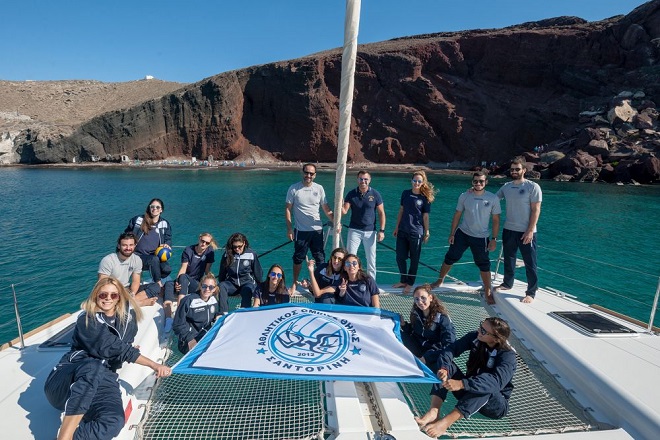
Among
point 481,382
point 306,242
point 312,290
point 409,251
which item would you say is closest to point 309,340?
point 312,290

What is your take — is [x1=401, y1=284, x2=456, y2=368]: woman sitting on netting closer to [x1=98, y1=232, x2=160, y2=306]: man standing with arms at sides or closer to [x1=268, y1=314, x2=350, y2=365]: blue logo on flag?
[x1=268, y1=314, x2=350, y2=365]: blue logo on flag

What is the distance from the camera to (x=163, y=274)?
5.99 metres

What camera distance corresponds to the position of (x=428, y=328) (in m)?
3.97

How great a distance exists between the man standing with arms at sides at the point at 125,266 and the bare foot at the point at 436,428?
4.16m

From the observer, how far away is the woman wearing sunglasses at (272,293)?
4.94 m

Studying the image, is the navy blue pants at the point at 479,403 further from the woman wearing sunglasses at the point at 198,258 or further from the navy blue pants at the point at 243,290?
the woman wearing sunglasses at the point at 198,258

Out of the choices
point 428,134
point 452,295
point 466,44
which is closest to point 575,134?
point 428,134

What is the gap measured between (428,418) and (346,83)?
4103mm

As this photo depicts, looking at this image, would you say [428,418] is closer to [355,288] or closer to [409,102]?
[355,288]

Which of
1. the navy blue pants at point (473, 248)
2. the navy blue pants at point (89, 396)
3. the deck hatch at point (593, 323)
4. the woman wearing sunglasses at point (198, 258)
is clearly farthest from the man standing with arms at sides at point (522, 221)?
the navy blue pants at point (89, 396)

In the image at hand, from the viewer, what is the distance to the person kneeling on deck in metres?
3.12

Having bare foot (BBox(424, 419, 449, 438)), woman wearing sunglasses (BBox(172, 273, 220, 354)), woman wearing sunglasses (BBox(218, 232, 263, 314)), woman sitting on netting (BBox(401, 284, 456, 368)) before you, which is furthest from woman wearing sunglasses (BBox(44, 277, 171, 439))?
woman sitting on netting (BBox(401, 284, 456, 368))

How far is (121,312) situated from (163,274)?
287 centimetres

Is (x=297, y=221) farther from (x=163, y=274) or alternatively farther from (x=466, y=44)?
(x=466, y=44)
